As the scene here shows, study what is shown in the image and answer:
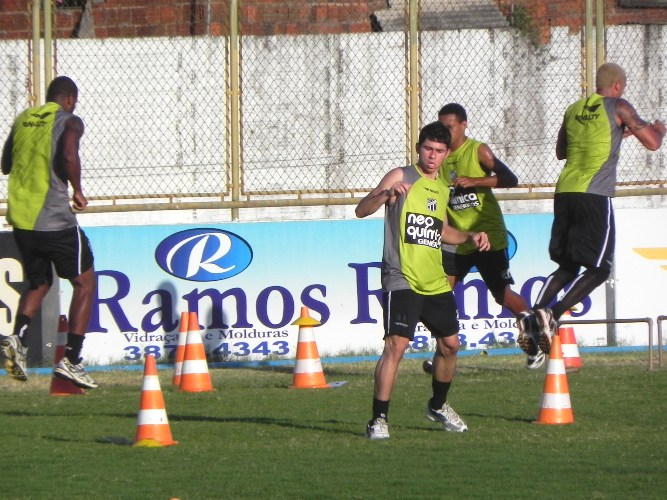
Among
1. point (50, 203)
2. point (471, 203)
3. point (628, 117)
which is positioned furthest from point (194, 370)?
point (628, 117)

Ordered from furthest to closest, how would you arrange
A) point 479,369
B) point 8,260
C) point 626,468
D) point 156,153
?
point 156,153 < point 8,260 < point 479,369 < point 626,468

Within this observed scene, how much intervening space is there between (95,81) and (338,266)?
12.6 feet

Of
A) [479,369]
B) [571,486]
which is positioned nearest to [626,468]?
[571,486]

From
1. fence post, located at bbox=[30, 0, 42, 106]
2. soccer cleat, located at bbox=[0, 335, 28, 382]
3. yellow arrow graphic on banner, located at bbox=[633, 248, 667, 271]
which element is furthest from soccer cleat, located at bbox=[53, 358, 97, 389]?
yellow arrow graphic on banner, located at bbox=[633, 248, 667, 271]

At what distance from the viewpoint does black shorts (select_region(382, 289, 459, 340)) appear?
7762mm

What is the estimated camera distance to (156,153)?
15.2 metres

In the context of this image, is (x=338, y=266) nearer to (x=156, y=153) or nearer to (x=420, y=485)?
(x=156, y=153)

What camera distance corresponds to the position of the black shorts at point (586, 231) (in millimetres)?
9570

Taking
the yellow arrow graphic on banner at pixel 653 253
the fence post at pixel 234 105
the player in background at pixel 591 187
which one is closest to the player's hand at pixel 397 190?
the player in background at pixel 591 187

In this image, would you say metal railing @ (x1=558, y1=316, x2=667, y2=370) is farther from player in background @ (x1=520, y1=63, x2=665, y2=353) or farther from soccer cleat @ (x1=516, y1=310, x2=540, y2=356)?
soccer cleat @ (x1=516, y1=310, x2=540, y2=356)

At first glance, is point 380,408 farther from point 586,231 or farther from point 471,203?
point 471,203

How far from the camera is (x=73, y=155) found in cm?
938

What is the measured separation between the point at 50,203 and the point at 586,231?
3.93 metres

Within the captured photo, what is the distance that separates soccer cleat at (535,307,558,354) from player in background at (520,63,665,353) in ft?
1.15
